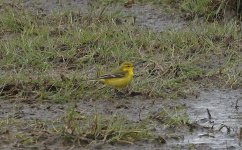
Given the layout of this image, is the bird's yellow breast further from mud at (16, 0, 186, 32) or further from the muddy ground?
mud at (16, 0, 186, 32)

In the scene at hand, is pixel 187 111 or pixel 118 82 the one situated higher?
pixel 118 82

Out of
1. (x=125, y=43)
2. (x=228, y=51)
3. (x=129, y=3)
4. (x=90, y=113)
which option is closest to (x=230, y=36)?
(x=228, y=51)

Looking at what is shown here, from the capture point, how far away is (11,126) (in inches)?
305

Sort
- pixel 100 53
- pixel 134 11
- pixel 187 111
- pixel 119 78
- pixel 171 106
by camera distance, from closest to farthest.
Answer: pixel 187 111 < pixel 171 106 < pixel 119 78 < pixel 100 53 < pixel 134 11

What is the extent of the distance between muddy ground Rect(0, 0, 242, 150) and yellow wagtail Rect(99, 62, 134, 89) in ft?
0.63

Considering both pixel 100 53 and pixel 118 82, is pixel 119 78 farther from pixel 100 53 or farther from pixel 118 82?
pixel 100 53

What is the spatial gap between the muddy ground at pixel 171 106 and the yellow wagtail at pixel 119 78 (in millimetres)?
191

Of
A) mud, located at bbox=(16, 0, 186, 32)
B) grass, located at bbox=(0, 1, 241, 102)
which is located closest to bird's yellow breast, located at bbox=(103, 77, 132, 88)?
grass, located at bbox=(0, 1, 241, 102)

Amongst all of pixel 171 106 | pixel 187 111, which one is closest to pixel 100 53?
pixel 171 106

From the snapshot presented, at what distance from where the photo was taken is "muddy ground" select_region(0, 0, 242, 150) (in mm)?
7398

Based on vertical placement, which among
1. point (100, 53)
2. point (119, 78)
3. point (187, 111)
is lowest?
point (187, 111)

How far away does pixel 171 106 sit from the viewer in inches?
345

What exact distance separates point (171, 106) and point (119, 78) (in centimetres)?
71

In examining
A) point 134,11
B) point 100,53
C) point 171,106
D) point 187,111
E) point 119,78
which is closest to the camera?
point 187,111
